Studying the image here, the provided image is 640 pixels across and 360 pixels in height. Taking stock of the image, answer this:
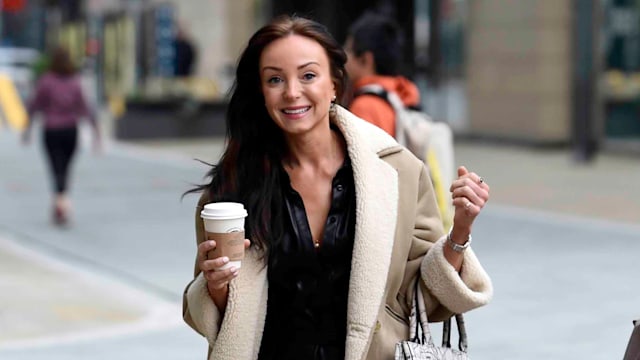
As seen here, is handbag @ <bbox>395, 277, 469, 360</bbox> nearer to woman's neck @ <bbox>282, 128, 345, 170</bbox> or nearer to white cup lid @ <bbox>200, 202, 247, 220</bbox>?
woman's neck @ <bbox>282, 128, 345, 170</bbox>

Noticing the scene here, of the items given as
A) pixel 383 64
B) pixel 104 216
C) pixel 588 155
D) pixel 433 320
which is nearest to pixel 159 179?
pixel 104 216

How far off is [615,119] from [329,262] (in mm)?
15689

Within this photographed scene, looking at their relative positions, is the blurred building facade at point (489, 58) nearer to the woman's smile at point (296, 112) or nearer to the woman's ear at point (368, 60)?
the woman's ear at point (368, 60)

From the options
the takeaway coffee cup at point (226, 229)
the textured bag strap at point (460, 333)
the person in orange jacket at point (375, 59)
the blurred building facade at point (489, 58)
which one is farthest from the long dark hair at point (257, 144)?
the blurred building facade at point (489, 58)

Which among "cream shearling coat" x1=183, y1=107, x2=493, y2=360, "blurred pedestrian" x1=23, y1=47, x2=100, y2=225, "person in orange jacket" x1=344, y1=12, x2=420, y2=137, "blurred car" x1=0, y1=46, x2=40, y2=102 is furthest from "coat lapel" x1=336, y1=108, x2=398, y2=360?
"blurred car" x1=0, y1=46, x2=40, y2=102

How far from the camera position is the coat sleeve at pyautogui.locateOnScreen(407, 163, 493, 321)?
2975mm

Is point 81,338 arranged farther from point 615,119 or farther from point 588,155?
point 615,119

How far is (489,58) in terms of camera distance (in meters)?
19.6

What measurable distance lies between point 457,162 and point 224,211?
48.4 feet

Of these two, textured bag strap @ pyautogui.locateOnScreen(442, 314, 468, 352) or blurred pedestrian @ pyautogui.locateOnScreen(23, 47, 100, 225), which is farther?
blurred pedestrian @ pyautogui.locateOnScreen(23, 47, 100, 225)

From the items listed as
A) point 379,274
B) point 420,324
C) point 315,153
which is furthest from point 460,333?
point 315,153

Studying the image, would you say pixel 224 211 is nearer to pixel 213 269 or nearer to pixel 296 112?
pixel 213 269

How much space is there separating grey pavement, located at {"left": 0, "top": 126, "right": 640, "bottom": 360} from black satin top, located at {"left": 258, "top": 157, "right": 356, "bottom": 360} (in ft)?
1.79

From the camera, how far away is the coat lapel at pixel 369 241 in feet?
9.52
